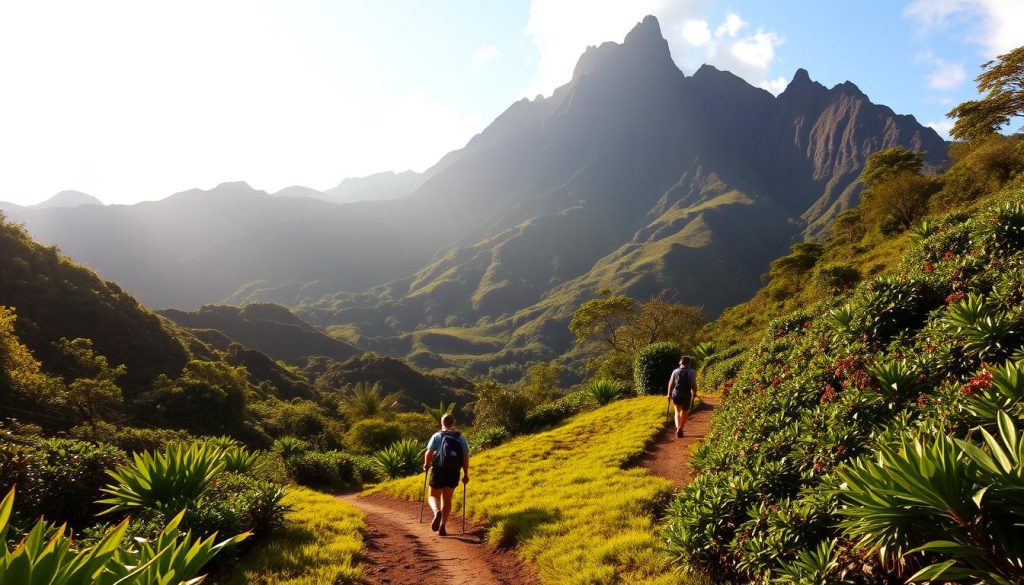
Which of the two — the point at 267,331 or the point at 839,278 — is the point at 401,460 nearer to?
the point at 839,278

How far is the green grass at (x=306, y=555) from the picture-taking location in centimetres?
543

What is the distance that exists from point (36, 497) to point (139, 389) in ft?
106

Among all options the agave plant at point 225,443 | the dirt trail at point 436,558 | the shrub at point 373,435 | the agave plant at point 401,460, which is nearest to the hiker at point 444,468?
the dirt trail at point 436,558

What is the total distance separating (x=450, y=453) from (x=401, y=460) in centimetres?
848

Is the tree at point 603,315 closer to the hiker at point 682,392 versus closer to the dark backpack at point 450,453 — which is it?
the hiker at point 682,392

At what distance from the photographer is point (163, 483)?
652 cm

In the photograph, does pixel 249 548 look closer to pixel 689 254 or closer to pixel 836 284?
pixel 836 284

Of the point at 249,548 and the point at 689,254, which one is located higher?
the point at 689,254

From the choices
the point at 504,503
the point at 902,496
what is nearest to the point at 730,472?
the point at 902,496

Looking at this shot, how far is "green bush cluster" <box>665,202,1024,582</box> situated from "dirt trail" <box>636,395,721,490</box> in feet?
4.51

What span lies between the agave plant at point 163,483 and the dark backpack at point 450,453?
11.2 ft

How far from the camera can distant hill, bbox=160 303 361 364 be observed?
10844 centimetres

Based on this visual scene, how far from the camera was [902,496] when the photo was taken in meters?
3.08

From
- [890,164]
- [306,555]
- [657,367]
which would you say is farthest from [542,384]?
[890,164]
